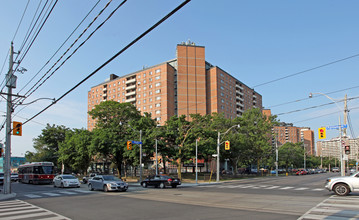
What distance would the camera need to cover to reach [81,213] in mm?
11930

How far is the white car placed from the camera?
16156 mm

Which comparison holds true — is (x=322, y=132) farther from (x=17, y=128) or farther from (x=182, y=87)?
(x=182, y=87)

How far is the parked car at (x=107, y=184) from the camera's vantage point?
23.0 meters

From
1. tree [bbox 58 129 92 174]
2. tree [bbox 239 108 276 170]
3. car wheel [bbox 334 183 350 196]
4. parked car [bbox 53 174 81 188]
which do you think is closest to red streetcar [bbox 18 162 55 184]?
tree [bbox 58 129 92 174]

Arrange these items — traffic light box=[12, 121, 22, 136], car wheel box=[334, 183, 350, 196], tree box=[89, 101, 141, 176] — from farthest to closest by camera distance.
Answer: tree box=[89, 101, 141, 176], traffic light box=[12, 121, 22, 136], car wheel box=[334, 183, 350, 196]

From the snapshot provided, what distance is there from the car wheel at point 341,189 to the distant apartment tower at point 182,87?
70.0 meters

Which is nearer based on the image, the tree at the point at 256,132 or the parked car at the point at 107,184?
the parked car at the point at 107,184

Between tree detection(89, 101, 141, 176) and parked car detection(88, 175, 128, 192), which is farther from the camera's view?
tree detection(89, 101, 141, 176)

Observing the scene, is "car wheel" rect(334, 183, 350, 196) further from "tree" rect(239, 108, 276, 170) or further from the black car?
"tree" rect(239, 108, 276, 170)

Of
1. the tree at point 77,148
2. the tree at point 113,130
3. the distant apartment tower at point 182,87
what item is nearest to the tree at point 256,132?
the distant apartment tower at point 182,87

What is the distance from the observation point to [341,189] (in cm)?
1662

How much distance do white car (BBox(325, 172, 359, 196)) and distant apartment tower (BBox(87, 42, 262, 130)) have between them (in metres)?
69.9

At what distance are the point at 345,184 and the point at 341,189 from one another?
15.7 inches

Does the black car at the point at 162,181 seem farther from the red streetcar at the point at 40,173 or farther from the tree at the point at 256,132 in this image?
the tree at the point at 256,132
